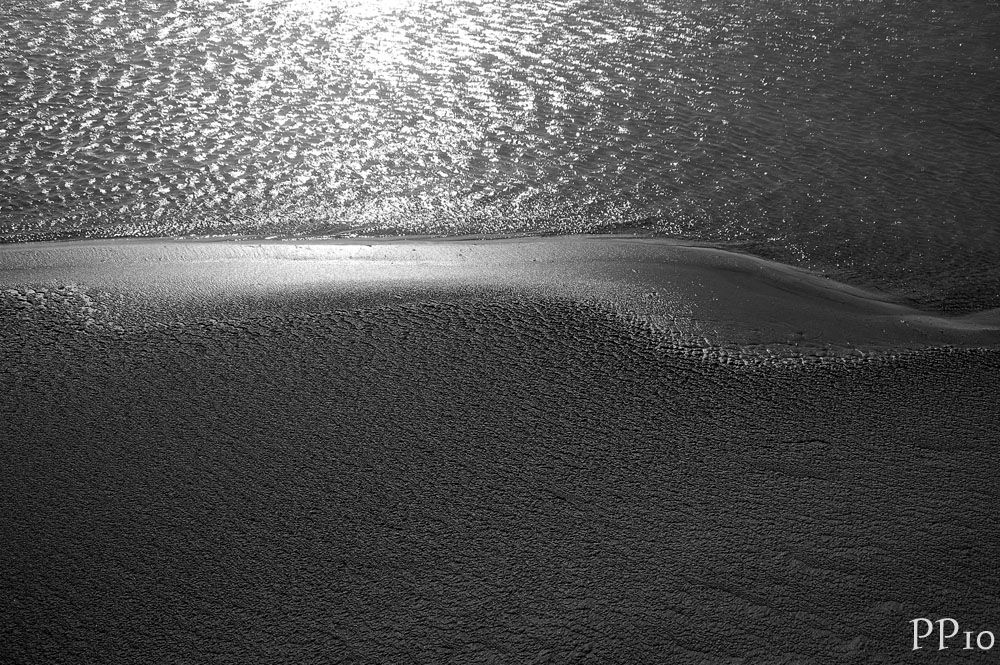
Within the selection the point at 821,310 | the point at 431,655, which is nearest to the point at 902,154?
the point at 821,310

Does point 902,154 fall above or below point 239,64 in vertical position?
below

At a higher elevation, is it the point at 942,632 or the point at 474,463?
the point at 474,463

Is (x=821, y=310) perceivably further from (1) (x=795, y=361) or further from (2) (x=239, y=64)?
(2) (x=239, y=64)

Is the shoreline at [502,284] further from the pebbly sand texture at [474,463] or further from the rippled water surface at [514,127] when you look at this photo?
the rippled water surface at [514,127]

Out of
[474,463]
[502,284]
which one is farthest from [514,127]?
[474,463]

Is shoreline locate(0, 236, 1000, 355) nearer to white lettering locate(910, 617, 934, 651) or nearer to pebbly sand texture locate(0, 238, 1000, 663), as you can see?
pebbly sand texture locate(0, 238, 1000, 663)

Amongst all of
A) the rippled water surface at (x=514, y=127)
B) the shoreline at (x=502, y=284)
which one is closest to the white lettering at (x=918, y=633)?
the shoreline at (x=502, y=284)

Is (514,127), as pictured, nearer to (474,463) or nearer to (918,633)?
(474,463)
